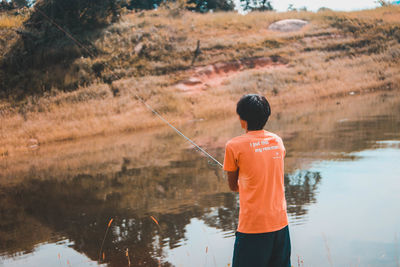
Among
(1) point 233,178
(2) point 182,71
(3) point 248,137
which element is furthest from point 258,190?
(2) point 182,71

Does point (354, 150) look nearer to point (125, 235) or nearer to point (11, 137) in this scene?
point (125, 235)

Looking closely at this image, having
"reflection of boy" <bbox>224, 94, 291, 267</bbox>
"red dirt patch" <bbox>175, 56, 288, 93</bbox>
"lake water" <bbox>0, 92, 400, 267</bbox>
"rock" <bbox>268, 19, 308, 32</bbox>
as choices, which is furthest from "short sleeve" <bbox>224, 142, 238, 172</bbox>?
"rock" <bbox>268, 19, 308, 32</bbox>

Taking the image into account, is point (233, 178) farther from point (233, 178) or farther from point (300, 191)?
point (300, 191)

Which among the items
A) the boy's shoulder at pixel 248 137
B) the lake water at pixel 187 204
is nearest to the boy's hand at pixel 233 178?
the boy's shoulder at pixel 248 137

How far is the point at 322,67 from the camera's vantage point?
79.9 ft

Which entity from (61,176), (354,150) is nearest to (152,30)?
(61,176)

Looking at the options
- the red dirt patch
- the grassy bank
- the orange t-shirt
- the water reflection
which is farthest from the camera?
the red dirt patch

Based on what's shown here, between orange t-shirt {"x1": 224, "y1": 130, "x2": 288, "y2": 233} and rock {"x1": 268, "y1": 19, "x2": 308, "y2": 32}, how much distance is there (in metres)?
27.8

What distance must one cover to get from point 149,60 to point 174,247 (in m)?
20.9

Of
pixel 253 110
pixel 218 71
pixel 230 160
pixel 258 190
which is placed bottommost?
pixel 258 190

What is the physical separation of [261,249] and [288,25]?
93.9 feet

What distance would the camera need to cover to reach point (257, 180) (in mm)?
2625

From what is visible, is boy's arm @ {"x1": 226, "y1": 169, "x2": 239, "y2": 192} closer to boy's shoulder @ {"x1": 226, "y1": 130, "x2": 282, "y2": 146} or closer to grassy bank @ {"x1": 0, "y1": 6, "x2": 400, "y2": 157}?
boy's shoulder @ {"x1": 226, "y1": 130, "x2": 282, "y2": 146}

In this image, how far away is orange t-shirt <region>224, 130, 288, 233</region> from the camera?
2.60 metres
